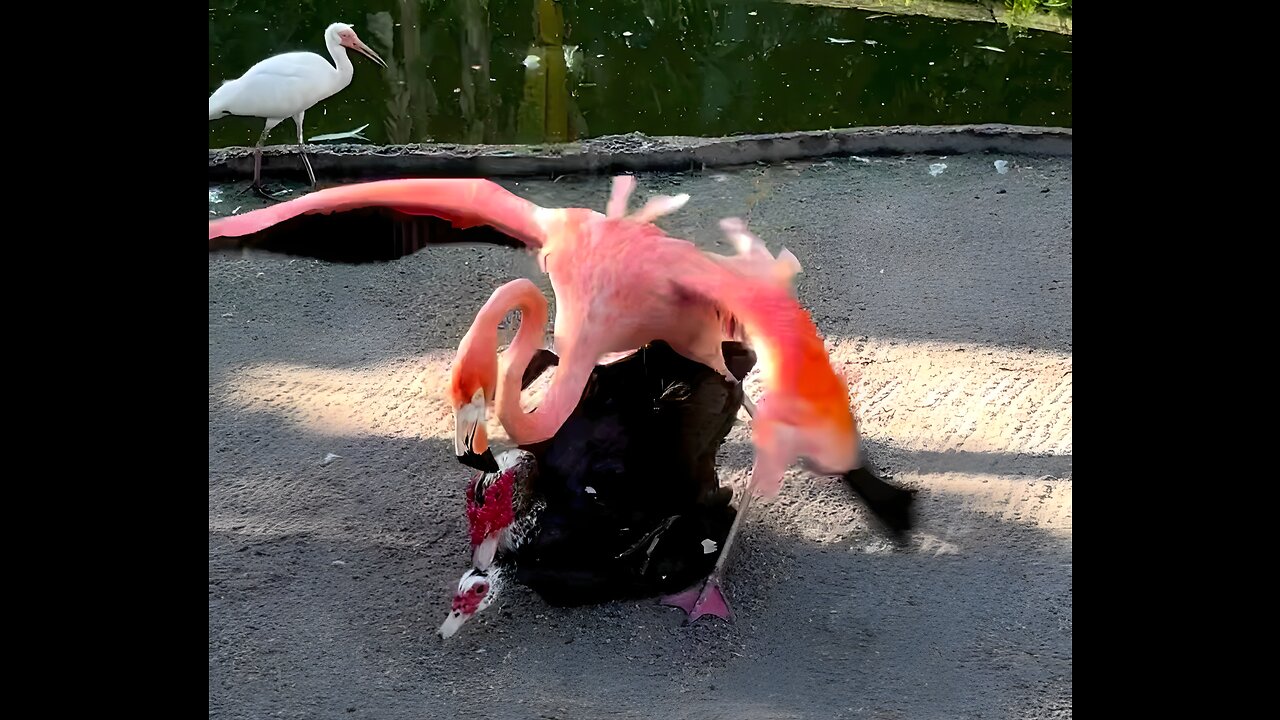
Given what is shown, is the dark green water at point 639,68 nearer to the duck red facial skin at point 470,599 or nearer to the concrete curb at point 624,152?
the concrete curb at point 624,152

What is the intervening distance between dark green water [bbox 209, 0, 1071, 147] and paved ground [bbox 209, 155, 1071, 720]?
1.37 metres

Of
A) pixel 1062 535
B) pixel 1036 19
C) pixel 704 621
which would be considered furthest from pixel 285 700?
pixel 1036 19

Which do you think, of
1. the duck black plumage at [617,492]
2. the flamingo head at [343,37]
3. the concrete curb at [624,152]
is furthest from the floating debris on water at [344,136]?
the duck black plumage at [617,492]

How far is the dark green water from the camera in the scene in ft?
16.9

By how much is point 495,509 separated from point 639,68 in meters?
4.12

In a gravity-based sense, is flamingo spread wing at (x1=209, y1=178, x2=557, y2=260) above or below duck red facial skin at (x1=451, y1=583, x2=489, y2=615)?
above

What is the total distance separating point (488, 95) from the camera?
5477 mm

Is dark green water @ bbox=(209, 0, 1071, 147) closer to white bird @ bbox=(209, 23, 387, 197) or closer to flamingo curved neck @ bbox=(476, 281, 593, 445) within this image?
white bird @ bbox=(209, 23, 387, 197)

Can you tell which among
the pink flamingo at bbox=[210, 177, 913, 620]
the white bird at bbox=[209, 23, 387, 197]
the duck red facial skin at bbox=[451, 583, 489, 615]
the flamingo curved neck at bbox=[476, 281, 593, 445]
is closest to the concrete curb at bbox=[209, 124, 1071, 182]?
the white bird at bbox=[209, 23, 387, 197]

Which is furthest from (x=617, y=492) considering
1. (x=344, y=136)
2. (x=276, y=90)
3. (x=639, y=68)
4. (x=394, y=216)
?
(x=639, y=68)

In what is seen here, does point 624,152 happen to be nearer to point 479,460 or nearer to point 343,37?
point 343,37

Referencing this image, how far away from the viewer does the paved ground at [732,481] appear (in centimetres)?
200

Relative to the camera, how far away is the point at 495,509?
2139 mm
